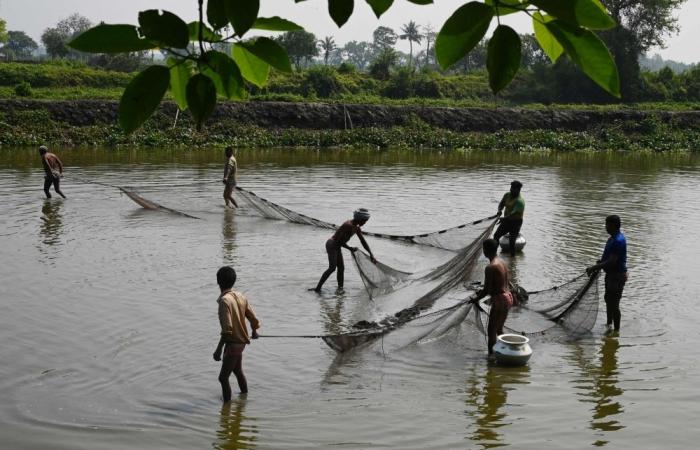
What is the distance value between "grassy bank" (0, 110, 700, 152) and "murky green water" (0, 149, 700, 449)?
15.8 m

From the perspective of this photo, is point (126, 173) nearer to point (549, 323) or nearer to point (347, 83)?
point (549, 323)

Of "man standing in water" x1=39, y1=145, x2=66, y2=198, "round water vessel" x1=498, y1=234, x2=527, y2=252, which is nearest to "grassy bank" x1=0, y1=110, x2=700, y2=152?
"man standing in water" x1=39, y1=145, x2=66, y2=198

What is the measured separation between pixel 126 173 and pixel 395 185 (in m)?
8.25

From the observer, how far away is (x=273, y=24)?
160 cm

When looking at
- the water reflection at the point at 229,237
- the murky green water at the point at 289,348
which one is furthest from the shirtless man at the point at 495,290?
the water reflection at the point at 229,237

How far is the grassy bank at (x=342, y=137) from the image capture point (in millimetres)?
33188

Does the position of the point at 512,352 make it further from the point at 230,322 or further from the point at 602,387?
the point at 230,322

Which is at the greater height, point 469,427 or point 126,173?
point 126,173

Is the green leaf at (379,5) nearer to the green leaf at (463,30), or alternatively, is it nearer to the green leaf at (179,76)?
the green leaf at (463,30)

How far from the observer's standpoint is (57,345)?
8.17m

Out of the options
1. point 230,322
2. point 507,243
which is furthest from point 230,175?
point 230,322

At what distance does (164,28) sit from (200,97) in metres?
0.18

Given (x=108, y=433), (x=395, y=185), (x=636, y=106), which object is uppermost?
(x=636, y=106)

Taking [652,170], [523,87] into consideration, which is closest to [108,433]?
[652,170]
